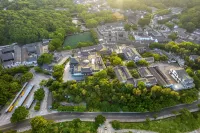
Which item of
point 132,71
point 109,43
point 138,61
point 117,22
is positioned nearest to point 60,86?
point 132,71

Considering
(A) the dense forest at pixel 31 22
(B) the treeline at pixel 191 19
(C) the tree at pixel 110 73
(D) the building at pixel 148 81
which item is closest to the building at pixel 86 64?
(C) the tree at pixel 110 73

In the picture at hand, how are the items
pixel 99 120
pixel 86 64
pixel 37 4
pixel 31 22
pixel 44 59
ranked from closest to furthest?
pixel 99 120, pixel 86 64, pixel 44 59, pixel 31 22, pixel 37 4

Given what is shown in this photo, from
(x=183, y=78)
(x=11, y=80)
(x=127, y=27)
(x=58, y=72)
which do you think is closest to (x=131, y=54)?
(x=183, y=78)

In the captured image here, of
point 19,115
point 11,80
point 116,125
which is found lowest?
point 116,125

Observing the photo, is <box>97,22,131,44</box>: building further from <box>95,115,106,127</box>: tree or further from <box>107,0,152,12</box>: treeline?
<box>95,115,106,127</box>: tree

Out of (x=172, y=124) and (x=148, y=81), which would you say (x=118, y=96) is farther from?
(x=172, y=124)

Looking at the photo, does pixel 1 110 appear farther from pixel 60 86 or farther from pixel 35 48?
pixel 35 48

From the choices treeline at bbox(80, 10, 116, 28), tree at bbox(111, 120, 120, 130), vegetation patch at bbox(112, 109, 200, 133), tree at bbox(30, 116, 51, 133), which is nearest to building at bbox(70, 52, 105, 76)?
tree at bbox(111, 120, 120, 130)

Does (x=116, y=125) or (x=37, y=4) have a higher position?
(x=37, y=4)
